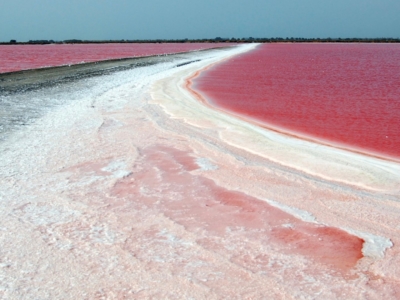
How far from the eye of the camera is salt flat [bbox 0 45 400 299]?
2885mm

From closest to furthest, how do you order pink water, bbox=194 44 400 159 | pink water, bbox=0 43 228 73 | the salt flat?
the salt flat, pink water, bbox=194 44 400 159, pink water, bbox=0 43 228 73

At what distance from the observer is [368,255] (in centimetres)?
331

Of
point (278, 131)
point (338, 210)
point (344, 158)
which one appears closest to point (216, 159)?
point (344, 158)

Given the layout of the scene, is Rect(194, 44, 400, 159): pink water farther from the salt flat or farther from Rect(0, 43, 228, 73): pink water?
Rect(0, 43, 228, 73): pink water

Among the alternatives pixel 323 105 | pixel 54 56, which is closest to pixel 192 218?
pixel 323 105

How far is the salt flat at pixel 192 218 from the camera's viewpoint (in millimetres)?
2885

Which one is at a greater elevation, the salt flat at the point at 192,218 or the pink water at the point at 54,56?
the salt flat at the point at 192,218

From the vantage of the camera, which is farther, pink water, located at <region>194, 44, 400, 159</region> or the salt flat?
pink water, located at <region>194, 44, 400, 159</region>

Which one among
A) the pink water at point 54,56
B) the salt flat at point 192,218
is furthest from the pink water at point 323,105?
the pink water at point 54,56

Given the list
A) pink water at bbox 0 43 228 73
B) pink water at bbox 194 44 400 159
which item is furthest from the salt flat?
pink water at bbox 0 43 228 73

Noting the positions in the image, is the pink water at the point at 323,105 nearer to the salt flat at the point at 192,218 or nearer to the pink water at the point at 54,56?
the salt flat at the point at 192,218

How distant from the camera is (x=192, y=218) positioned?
3.92m

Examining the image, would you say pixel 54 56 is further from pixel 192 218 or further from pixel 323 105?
pixel 192 218

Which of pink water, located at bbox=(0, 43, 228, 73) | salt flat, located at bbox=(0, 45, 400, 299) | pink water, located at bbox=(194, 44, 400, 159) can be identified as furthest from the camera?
pink water, located at bbox=(0, 43, 228, 73)
